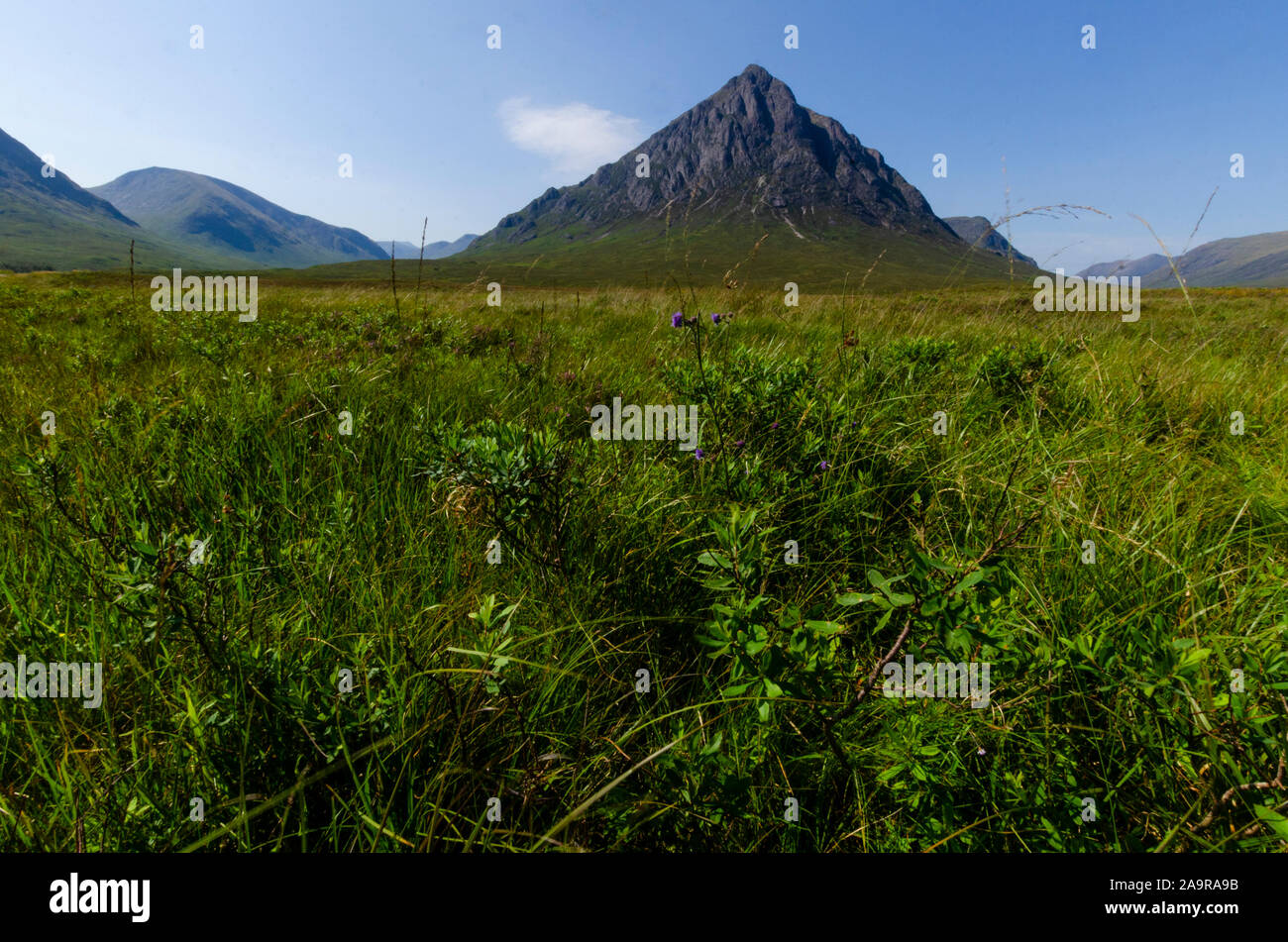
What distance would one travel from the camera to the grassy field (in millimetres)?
1213

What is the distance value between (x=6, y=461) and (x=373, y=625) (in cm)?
236

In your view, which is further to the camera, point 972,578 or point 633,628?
point 633,628

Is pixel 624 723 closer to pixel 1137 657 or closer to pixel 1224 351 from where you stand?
pixel 1137 657

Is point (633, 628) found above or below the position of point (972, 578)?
below

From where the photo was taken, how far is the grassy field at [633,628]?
1.21m

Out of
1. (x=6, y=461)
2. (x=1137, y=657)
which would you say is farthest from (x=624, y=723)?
(x=6, y=461)

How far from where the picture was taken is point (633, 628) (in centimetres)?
184

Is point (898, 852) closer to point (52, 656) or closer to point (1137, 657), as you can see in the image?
point (1137, 657)

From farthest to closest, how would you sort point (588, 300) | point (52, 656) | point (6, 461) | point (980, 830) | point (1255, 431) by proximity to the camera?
point (588, 300)
point (1255, 431)
point (6, 461)
point (52, 656)
point (980, 830)

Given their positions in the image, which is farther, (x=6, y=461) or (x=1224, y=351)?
(x=1224, y=351)
